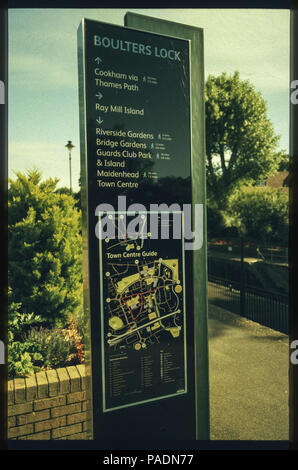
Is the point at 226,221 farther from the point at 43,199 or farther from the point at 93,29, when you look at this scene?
the point at 93,29

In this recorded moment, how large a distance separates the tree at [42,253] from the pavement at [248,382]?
2.58 m

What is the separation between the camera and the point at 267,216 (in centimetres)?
1720

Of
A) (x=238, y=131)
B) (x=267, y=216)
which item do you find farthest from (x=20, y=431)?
(x=238, y=131)

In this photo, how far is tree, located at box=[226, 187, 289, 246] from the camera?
16906 mm

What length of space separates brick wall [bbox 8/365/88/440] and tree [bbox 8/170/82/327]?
1.67 meters

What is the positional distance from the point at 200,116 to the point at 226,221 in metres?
24.7

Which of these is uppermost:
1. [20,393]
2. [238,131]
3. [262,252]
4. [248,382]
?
[238,131]

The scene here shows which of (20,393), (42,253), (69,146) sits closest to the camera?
(20,393)

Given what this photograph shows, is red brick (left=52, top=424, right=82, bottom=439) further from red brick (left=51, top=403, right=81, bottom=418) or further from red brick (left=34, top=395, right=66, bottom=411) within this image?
red brick (left=34, top=395, right=66, bottom=411)

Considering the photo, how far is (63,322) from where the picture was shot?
5348 millimetres

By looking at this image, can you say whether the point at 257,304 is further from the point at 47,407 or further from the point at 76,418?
the point at 47,407

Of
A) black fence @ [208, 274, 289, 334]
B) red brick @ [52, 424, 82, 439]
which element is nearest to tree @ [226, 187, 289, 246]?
black fence @ [208, 274, 289, 334]

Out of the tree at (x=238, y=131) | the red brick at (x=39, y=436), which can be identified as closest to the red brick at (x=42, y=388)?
the red brick at (x=39, y=436)

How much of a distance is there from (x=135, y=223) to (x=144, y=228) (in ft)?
0.31
